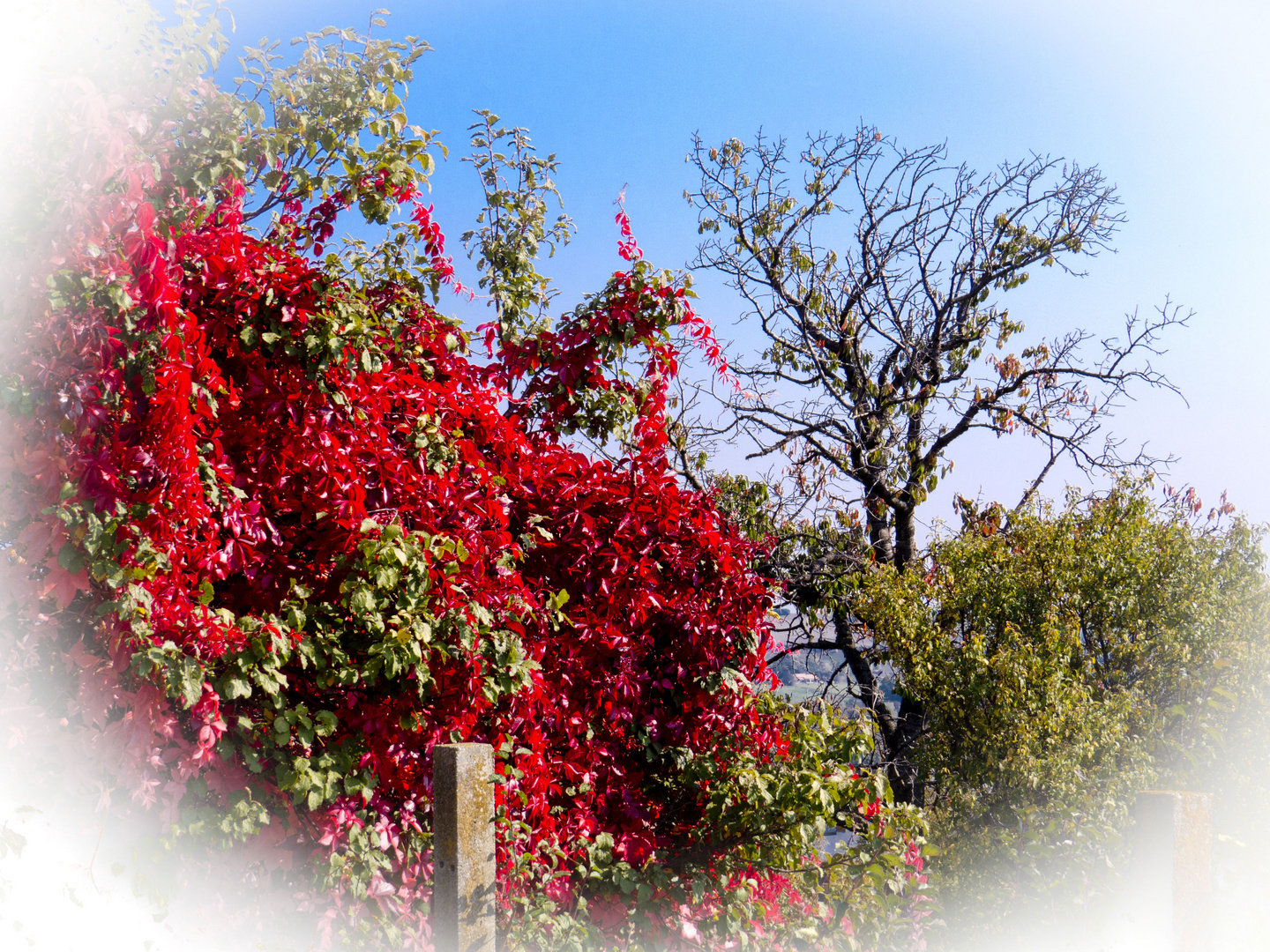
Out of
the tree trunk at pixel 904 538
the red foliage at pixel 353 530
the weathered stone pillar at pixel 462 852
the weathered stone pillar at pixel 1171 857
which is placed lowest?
the weathered stone pillar at pixel 1171 857

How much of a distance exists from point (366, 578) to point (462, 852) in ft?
2.81

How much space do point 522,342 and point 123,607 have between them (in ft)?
8.00

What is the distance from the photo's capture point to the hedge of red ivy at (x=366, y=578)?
2172 millimetres

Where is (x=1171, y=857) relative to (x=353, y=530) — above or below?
below

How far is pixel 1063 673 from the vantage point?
17.7 ft

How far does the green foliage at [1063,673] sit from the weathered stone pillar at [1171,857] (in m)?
0.71

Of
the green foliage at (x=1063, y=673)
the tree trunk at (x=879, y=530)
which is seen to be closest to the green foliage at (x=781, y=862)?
the green foliage at (x=1063, y=673)

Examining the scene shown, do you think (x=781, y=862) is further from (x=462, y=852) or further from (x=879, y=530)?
(x=879, y=530)

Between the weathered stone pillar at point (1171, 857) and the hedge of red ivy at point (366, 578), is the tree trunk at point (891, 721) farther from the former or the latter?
the hedge of red ivy at point (366, 578)

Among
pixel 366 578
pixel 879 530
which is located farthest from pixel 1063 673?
pixel 366 578

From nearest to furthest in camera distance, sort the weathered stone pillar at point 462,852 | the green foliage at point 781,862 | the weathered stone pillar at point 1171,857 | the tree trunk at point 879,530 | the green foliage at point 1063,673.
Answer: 1. the weathered stone pillar at point 462,852
2. the green foliage at point 781,862
3. the weathered stone pillar at point 1171,857
4. the green foliage at point 1063,673
5. the tree trunk at point 879,530

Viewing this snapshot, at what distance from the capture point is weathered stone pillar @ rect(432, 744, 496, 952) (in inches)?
94.0

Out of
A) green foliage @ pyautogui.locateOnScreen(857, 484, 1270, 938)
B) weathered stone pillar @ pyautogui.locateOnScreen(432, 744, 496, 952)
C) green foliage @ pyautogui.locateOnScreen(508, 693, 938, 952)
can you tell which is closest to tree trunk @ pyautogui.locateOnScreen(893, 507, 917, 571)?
green foliage @ pyautogui.locateOnScreen(857, 484, 1270, 938)

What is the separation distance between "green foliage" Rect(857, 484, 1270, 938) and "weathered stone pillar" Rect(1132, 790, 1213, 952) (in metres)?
0.71
